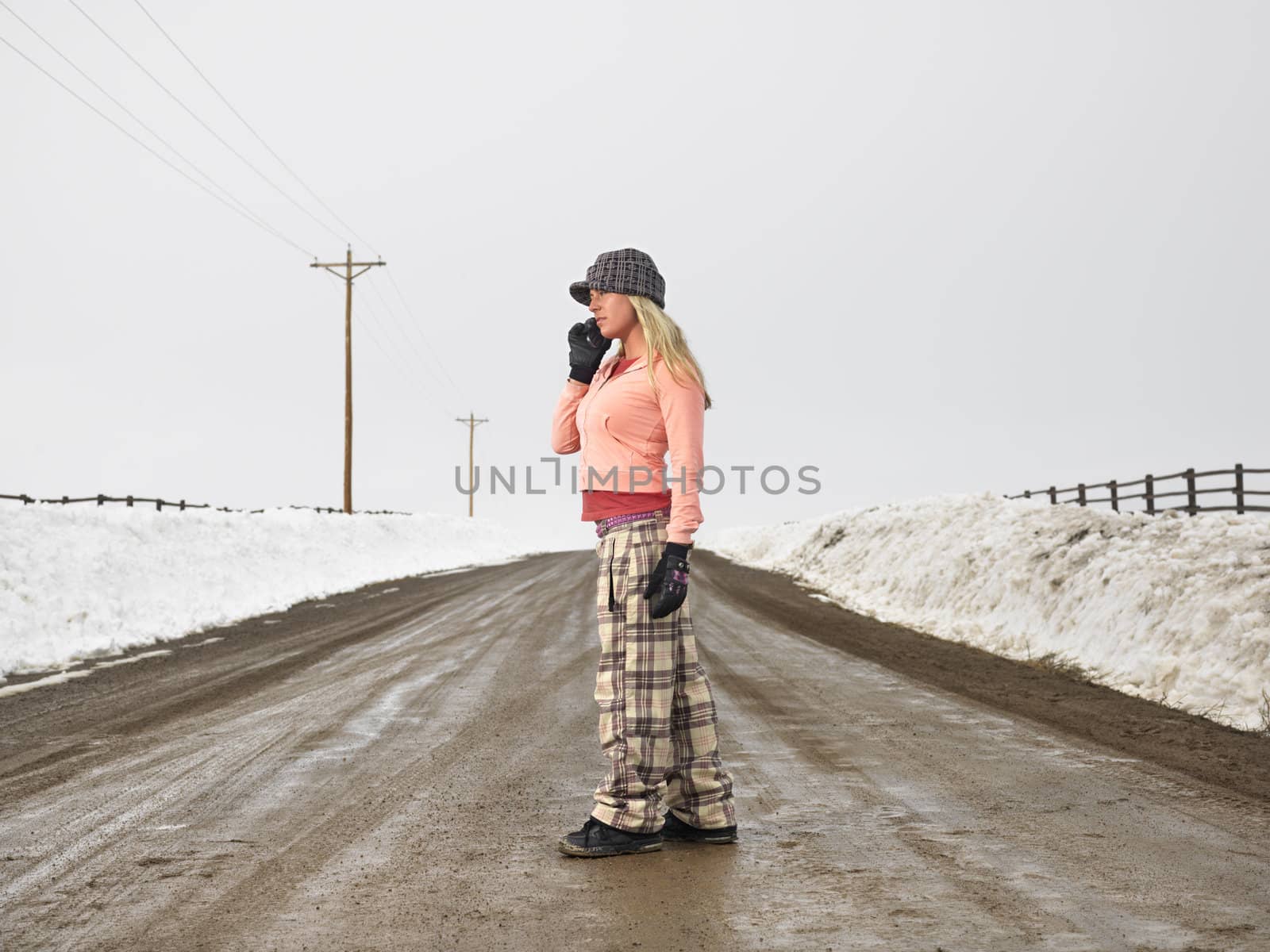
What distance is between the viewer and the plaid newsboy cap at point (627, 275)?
3.93 meters

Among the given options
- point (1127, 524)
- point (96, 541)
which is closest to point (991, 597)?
point (1127, 524)

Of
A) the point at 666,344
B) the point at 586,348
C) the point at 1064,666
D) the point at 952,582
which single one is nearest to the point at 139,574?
the point at 952,582

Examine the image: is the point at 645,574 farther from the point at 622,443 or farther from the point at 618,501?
the point at 622,443

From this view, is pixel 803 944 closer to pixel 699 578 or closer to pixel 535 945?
pixel 535 945

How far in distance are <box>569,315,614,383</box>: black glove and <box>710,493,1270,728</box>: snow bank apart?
17.9 feet

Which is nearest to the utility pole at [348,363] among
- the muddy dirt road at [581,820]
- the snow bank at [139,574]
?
the snow bank at [139,574]

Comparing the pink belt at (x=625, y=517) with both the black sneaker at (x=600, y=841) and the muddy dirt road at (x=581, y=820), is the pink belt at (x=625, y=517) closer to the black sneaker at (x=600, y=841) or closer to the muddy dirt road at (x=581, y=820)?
the black sneaker at (x=600, y=841)

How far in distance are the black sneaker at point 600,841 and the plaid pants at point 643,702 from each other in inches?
1.2

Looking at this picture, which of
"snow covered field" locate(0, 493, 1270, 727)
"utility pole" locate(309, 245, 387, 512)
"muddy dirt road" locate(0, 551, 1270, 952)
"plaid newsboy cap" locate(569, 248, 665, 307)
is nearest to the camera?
"muddy dirt road" locate(0, 551, 1270, 952)

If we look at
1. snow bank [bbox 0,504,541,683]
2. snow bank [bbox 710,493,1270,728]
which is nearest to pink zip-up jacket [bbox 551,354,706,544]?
snow bank [bbox 710,493,1270,728]

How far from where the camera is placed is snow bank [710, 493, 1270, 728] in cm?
776

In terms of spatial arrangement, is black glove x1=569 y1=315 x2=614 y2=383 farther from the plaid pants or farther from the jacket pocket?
the plaid pants

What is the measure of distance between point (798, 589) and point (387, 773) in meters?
15.1

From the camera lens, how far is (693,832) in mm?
3932
